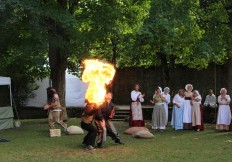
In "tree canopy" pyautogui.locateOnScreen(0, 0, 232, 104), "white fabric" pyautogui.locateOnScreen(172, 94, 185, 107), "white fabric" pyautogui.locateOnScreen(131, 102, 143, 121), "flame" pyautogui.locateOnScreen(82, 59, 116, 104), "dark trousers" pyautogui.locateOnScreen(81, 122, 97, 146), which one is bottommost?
"dark trousers" pyautogui.locateOnScreen(81, 122, 97, 146)

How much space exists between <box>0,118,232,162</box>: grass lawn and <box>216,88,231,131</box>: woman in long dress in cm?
82

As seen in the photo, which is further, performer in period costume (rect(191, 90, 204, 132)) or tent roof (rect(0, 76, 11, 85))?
tent roof (rect(0, 76, 11, 85))

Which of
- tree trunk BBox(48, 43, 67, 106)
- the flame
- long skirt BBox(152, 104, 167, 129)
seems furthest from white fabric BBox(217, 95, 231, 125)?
tree trunk BBox(48, 43, 67, 106)

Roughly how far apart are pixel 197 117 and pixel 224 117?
1.24 metres

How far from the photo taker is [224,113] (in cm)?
1820

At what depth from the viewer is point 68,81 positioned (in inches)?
1267

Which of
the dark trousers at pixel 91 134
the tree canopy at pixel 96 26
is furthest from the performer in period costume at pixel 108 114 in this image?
the tree canopy at pixel 96 26

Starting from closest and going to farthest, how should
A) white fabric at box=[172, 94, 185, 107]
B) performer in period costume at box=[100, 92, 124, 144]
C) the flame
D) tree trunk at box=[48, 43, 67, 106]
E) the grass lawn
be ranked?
the grass lawn → the flame → performer in period costume at box=[100, 92, 124, 144] → white fabric at box=[172, 94, 185, 107] → tree trunk at box=[48, 43, 67, 106]

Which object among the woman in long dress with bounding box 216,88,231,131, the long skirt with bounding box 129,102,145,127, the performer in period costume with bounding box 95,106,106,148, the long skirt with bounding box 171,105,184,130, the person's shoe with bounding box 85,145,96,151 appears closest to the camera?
the person's shoe with bounding box 85,145,96,151

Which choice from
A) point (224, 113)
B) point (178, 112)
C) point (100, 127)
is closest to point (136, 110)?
point (178, 112)

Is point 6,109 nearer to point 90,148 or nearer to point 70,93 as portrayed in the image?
point 90,148

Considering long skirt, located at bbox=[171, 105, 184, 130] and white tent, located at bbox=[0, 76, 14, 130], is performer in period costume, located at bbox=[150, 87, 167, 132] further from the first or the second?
white tent, located at bbox=[0, 76, 14, 130]

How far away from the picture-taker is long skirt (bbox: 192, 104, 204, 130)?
18750 mm

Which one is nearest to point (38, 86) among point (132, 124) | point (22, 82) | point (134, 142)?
point (22, 82)
